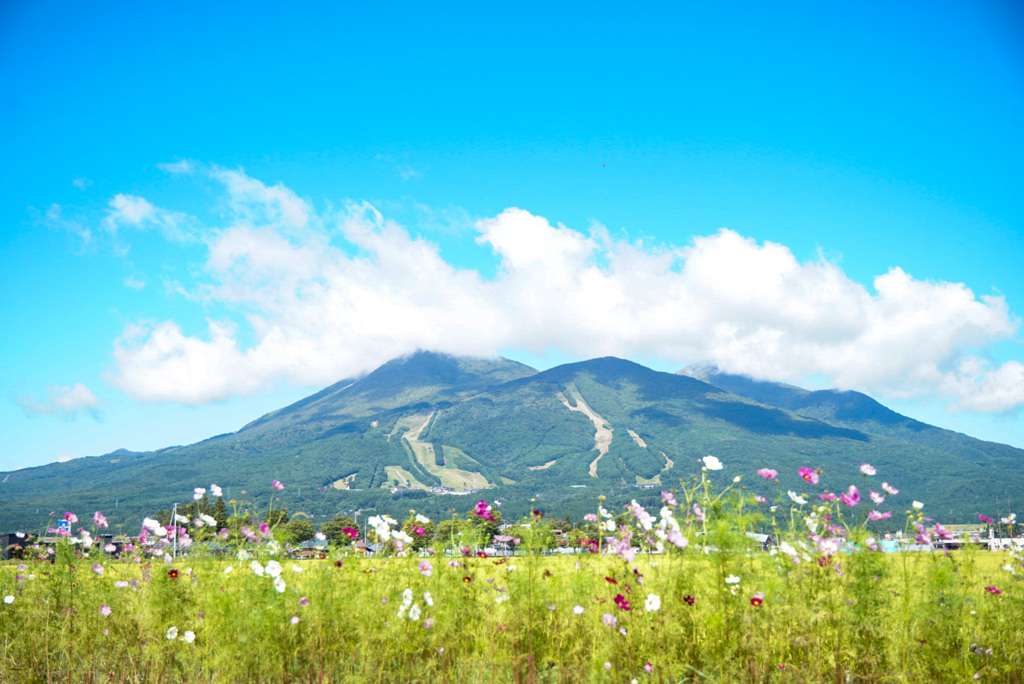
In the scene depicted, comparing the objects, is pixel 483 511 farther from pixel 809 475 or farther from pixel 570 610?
pixel 809 475

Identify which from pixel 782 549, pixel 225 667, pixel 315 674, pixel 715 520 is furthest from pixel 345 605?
pixel 782 549

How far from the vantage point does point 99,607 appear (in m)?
8.08

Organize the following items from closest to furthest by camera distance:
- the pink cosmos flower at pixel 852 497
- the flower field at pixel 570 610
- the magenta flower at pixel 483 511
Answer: the flower field at pixel 570 610
the pink cosmos flower at pixel 852 497
the magenta flower at pixel 483 511

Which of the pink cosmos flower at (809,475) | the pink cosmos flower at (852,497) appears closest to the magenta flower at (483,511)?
the pink cosmos flower at (809,475)

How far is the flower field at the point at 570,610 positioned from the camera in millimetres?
5867

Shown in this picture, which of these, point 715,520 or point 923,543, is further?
point 923,543

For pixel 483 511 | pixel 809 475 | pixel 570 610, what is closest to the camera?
pixel 809 475

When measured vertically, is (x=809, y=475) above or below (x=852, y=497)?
above

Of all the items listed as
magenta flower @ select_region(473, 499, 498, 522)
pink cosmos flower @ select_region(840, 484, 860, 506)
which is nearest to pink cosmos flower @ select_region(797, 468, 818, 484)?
pink cosmos flower @ select_region(840, 484, 860, 506)

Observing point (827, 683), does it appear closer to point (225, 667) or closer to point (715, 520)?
point (715, 520)

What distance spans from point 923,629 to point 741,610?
2.86 m

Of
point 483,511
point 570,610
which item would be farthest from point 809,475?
point 483,511

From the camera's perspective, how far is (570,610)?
7.73 m

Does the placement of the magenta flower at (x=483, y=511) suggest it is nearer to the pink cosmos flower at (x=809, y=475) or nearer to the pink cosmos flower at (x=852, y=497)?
the pink cosmos flower at (x=809, y=475)
